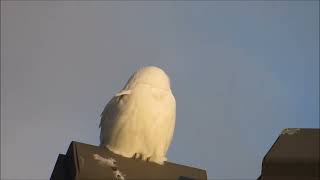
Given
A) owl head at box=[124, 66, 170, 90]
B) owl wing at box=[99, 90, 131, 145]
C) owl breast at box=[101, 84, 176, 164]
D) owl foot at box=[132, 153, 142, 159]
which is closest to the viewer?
owl foot at box=[132, 153, 142, 159]

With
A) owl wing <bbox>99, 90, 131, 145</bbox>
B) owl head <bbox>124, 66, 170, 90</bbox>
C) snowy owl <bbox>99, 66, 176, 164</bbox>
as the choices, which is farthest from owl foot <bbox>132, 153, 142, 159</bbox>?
owl head <bbox>124, 66, 170, 90</bbox>

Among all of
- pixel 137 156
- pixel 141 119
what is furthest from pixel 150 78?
pixel 137 156

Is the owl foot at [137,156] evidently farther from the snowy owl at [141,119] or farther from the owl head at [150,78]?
the owl head at [150,78]

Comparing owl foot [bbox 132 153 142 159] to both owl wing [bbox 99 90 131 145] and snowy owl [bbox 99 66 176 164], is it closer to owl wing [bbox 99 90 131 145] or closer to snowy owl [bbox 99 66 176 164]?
snowy owl [bbox 99 66 176 164]

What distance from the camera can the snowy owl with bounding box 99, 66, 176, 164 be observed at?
8.12 m

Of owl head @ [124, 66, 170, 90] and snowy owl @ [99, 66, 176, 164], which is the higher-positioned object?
owl head @ [124, 66, 170, 90]

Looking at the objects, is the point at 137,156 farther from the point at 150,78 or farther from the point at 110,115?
the point at 150,78

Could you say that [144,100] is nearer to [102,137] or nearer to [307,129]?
[102,137]

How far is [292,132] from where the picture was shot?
3795 mm

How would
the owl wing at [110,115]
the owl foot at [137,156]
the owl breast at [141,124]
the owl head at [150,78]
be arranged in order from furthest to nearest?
the owl head at [150,78]
the owl wing at [110,115]
the owl breast at [141,124]
the owl foot at [137,156]

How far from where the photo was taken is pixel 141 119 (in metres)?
8.25

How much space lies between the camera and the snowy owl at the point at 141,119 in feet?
26.6

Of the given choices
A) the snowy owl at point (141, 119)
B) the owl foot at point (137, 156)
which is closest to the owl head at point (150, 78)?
the snowy owl at point (141, 119)

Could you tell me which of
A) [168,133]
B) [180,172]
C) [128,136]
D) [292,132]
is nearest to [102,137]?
[128,136]
